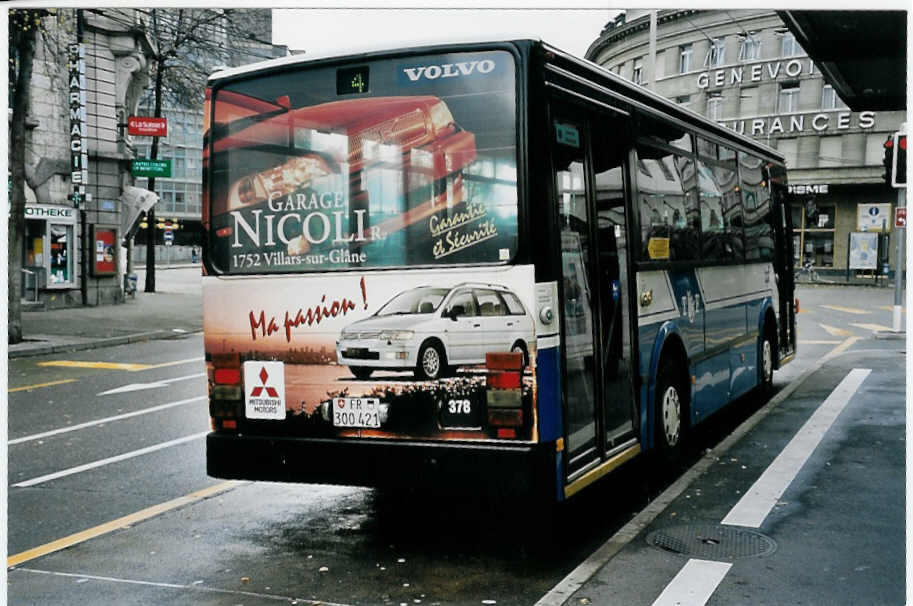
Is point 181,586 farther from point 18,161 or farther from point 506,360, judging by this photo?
point 18,161

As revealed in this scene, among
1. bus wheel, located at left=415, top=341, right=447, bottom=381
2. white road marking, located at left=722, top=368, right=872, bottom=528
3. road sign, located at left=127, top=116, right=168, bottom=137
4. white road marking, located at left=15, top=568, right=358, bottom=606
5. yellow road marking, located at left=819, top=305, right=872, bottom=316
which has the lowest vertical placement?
white road marking, located at left=15, top=568, right=358, bottom=606

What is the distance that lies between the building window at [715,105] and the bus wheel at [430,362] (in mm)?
48060

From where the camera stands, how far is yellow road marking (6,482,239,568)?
6.02 m

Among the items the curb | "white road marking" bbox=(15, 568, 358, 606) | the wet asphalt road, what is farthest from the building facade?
"white road marking" bbox=(15, 568, 358, 606)

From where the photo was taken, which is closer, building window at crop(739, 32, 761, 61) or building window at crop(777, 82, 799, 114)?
building window at crop(739, 32, 761, 61)

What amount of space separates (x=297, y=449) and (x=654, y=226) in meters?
3.36

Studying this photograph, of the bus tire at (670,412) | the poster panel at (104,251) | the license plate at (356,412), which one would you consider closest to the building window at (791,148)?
the poster panel at (104,251)

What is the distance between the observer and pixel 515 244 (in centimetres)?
550

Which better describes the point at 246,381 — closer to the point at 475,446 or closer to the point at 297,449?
the point at 297,449

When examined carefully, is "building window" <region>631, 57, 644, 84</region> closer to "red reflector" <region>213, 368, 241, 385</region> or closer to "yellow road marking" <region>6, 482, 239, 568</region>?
"yellow road marking" <region>6, 482, 239, 568</region>

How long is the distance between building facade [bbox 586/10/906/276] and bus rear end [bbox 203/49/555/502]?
40.9 meters

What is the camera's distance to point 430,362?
5648mm

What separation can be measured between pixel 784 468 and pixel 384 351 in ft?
13.6

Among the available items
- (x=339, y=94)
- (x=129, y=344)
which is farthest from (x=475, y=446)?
(x=129, y=344)
